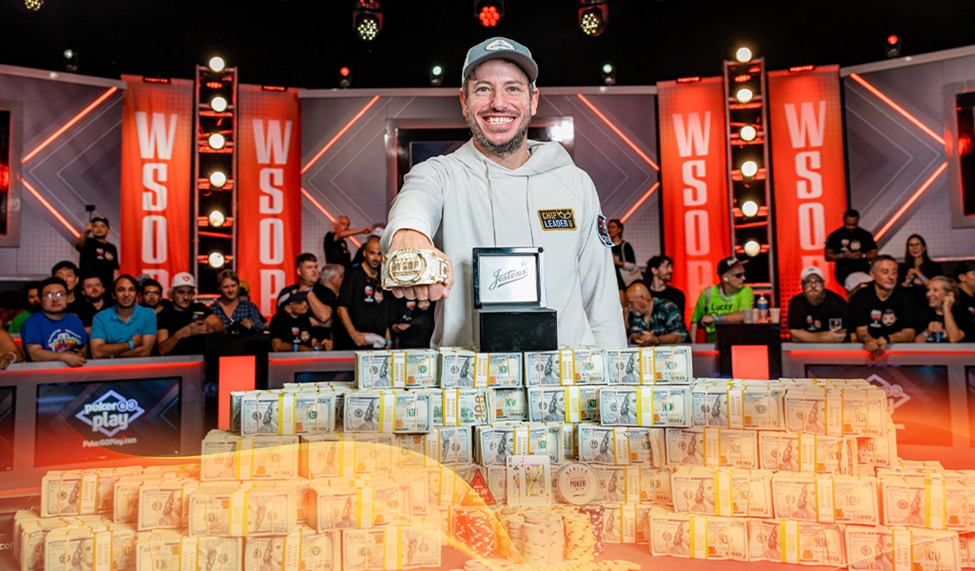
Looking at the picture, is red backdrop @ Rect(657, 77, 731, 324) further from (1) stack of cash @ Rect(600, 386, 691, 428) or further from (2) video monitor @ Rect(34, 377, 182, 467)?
(1) stack of cash @ Rect(600, 386, 691, 428)

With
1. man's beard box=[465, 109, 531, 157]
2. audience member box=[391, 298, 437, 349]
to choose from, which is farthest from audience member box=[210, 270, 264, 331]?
man's beard box=[465, 109, 531, 157]

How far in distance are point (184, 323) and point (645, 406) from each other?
507 cm

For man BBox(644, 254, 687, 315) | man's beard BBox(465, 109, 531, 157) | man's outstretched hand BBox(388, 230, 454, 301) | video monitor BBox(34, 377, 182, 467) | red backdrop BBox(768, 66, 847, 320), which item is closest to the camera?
man's outstretched hand BBox(388, 230, 454, 301)

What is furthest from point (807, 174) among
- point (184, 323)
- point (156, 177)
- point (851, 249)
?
point (156, 177)

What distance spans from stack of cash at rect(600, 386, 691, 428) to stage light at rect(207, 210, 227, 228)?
23.8ft

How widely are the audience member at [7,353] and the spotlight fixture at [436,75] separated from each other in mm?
5665

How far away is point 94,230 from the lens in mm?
7805

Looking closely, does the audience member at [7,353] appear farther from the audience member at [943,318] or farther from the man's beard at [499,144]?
the audience member at [943,318]

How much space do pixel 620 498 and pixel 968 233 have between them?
8042 millimetres

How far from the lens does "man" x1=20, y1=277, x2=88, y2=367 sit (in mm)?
5406

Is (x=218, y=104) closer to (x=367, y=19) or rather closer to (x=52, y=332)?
(x=367, y=19)

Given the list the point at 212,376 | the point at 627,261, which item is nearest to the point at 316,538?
the point at 212,376

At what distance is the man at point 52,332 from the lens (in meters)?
5.41

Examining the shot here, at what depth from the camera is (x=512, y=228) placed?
2443 millimetres
